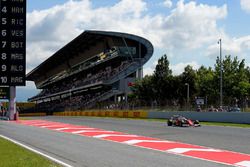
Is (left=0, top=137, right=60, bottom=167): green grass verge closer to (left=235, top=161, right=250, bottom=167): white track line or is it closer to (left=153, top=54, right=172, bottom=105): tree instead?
(left=235, top=161, right=250, bottom=167): white track line

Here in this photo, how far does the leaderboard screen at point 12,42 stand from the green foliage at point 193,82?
78.0ft

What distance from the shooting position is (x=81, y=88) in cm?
8725

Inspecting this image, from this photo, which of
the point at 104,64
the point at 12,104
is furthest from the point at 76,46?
the point at 12,104

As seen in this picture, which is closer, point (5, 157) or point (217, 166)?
point (217, 166)

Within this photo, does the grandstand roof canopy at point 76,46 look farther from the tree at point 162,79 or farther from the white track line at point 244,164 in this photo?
the white track line at point 244,164

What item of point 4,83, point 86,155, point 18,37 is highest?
point 18,37

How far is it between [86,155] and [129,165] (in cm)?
224

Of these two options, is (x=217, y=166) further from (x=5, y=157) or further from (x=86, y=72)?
(x=86, y=72)

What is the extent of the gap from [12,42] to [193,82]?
35.4 metres

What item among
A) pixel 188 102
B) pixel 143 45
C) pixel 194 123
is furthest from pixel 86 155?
pixel 143 45

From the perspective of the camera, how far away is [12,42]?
3969 cm

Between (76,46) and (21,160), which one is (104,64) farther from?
(21,160)

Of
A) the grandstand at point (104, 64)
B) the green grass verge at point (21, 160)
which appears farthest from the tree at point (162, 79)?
the green grass verge at point (21, 160)

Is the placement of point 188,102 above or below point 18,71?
below
